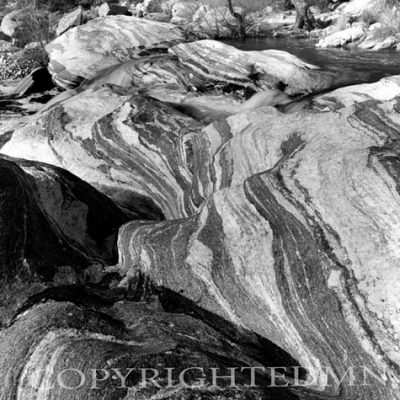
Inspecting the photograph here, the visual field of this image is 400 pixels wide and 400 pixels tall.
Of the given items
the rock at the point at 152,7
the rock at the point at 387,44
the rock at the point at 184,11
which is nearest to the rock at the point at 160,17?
the rock at the point at 184,11

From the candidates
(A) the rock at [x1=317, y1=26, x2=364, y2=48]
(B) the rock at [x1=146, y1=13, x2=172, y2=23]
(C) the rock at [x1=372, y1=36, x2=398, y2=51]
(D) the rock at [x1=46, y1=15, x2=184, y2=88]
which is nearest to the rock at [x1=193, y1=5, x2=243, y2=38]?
(B) the rock at [x1=146, y1=13, x2=172, y2=23]

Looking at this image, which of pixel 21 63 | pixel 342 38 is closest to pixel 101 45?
pixel 21 63

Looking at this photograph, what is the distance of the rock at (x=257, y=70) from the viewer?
13914 millimetres

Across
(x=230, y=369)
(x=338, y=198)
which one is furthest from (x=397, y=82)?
(x=230, y=369)

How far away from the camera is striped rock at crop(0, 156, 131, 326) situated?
4.64 meters

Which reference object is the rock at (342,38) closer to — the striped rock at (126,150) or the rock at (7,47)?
the striped rock at (126,150)

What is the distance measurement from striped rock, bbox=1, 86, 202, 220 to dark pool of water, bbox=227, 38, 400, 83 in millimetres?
8569

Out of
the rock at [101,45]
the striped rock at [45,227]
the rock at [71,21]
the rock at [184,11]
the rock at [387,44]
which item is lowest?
the rock at [184,11]

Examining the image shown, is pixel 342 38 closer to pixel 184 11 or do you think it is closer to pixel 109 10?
pixel 184 11

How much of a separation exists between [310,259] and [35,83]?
1790cm

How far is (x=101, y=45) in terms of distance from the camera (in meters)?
20.7

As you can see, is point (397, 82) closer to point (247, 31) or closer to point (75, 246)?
point (75, 246)

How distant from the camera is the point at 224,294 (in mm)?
4672

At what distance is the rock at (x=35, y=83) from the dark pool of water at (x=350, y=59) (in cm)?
1072
